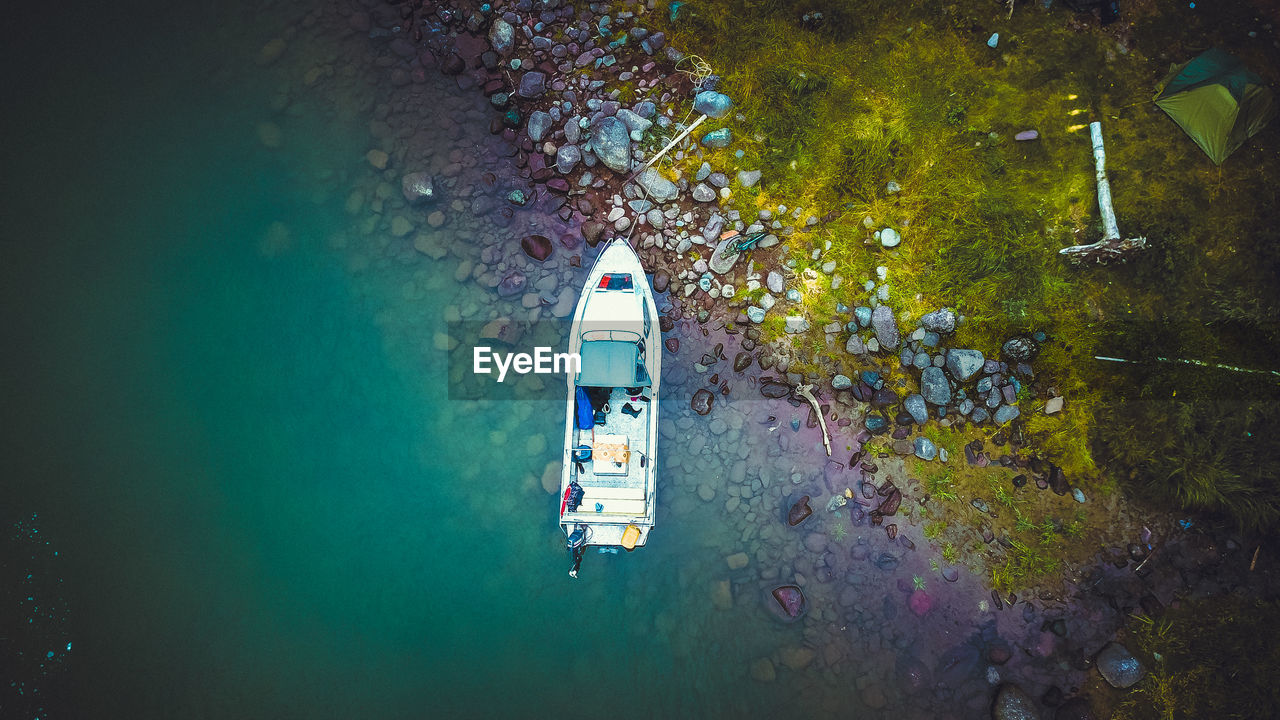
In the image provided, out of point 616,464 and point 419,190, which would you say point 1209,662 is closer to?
point 616,464

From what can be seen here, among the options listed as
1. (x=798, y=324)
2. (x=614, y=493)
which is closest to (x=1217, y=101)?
(x=798, y=324)

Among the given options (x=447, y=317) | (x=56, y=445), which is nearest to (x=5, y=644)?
(x=56, y=445)

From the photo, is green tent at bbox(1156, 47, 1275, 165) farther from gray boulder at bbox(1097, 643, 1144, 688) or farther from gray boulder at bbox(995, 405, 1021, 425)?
gray boulder at bbox(1097, 643, 1144, 688)

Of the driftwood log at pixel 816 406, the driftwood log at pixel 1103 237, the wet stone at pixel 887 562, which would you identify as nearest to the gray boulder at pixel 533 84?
the driftwood log at pixel 816 406

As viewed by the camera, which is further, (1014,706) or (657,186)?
(657,186)

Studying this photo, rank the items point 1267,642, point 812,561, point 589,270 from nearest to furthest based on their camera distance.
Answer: point 1267,642 → point 812,561 → point 589,270

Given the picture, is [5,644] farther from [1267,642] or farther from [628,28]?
[1267,642]
